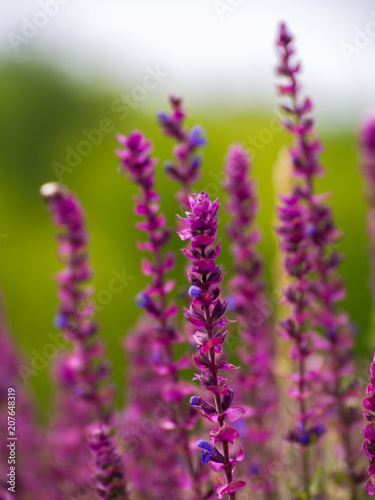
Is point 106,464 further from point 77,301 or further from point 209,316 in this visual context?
point 77,301

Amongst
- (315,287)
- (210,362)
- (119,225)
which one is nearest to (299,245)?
(315,287)

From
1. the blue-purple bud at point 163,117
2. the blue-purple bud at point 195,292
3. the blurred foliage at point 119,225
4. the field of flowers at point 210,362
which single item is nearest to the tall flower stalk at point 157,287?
the field of flowers at point 210,362

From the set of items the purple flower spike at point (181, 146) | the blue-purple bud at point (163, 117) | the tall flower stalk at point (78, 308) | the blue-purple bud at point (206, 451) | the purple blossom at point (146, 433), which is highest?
the blue-purple bud at point (163, 117)

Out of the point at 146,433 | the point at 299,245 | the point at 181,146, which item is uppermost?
the point at 181,146

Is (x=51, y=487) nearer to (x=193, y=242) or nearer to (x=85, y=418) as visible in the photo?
(x=85, y=418)

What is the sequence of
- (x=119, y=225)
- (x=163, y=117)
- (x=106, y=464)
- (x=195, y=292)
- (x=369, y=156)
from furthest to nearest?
(x=119, y=225) < (x=369, y=156) < (x=163, y=117) < (x=106, y=464) < (x=195, y=292)

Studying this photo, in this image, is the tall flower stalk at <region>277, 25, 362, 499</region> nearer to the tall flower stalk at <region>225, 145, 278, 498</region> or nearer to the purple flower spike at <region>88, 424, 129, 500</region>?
the tall flower stalk at <region>225, 145, 278, 498</region>

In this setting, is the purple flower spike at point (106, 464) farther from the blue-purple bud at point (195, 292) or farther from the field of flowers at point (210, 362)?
the blue-purple bud at point (195, 292)
